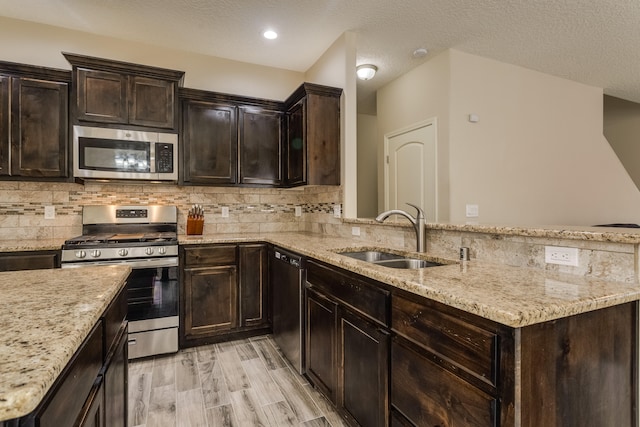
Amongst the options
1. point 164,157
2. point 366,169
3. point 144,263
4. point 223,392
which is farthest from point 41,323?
point 366,169

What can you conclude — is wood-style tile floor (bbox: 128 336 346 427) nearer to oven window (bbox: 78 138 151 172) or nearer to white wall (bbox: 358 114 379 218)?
oven window (bbox: 78 138 151 172)

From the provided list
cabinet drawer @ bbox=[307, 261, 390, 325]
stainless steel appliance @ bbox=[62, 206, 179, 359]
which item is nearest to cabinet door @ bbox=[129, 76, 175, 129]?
stainless steel appliance @ bbox=[62, 206, 179, 359]

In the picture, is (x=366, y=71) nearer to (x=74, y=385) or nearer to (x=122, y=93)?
(x=122, y=93)

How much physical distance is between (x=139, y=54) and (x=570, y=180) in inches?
200

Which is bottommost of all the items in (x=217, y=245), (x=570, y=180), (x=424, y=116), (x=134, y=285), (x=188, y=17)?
(x=134, y=285)

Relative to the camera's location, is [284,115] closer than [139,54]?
No

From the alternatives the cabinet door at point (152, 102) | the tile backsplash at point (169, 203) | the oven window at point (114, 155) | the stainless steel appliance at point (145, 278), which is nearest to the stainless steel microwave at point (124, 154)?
the oven window at point (114, 155)

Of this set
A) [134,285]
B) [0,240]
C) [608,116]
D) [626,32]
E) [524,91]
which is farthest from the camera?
[608,116]

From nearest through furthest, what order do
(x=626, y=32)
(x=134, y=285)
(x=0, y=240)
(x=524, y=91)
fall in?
1. (x=134, y=285)
2. (x=0, y=240)
3. (x=626, y=32)
4. (x=524, y=91)

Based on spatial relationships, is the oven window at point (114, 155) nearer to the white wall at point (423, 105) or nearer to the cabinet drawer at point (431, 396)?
the cabinet drawer at point (431, 396)

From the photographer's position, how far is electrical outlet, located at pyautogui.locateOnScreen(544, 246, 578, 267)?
1371mm

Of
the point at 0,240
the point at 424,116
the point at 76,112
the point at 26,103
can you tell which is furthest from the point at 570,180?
the point at 0,240

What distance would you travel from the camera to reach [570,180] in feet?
13.2

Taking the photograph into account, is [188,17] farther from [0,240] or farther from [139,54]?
[0,240]
